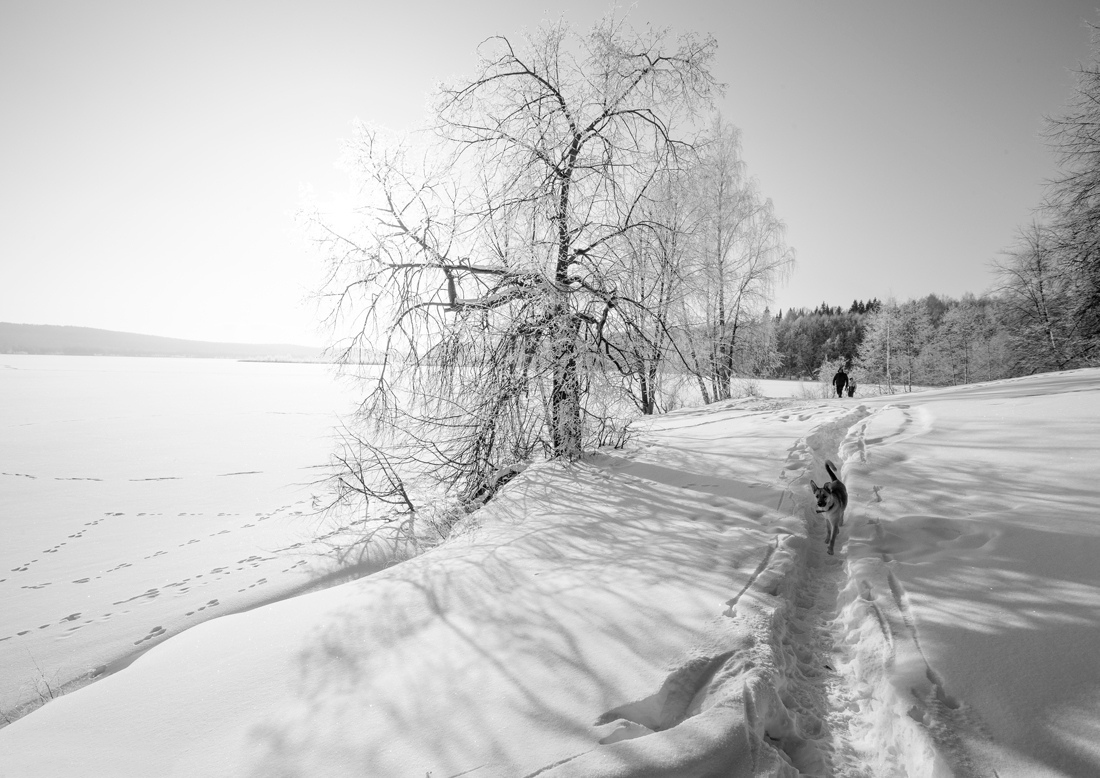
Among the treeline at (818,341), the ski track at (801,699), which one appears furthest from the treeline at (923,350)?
the ski track at (801,699)

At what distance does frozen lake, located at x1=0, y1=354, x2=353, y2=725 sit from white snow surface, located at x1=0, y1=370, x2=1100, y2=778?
180 centimetres

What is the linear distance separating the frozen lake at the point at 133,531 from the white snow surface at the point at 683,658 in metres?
1.80

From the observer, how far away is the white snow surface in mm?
1790

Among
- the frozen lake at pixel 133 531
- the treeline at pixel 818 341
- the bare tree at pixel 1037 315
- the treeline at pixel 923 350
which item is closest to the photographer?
the frozen lake at pixel 133 531

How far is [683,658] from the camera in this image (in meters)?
2.23

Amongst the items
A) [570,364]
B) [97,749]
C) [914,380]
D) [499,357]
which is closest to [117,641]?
[97,749]

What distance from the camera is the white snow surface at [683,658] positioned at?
5.87 feet

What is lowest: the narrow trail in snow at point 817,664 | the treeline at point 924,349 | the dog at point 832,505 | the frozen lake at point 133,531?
the frozen lake at point 133,531

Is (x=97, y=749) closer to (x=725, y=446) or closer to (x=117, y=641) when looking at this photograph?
(x=117, y=641)

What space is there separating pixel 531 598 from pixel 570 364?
3483 mm

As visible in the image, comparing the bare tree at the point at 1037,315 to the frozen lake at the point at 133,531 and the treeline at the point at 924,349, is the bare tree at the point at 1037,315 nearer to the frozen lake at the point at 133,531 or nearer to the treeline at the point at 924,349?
the treeline at the point at 924,349

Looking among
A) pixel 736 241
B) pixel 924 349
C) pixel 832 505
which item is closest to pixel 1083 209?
pixel 736 241

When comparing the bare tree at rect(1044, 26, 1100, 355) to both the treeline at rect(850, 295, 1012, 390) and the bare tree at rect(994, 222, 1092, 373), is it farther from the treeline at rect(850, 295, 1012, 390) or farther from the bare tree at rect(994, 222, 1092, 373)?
the treeline at rect(850, 295, 1012, 390)

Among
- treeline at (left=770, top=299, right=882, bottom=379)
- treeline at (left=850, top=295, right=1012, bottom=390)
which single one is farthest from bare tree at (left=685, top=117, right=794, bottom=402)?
treeline at (left=770, top=299, right=882, bottom=379)
